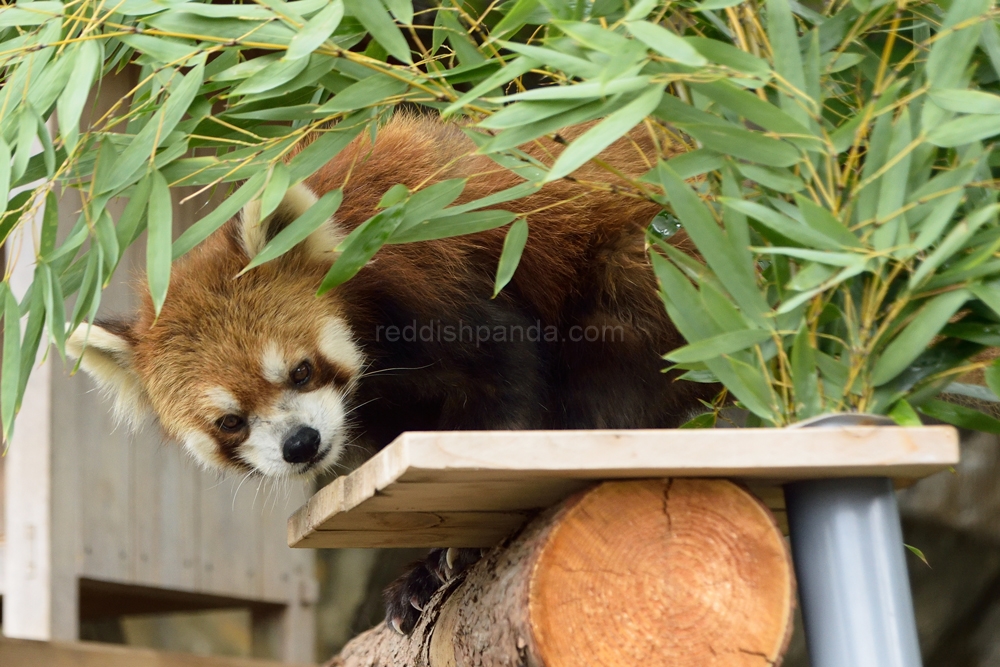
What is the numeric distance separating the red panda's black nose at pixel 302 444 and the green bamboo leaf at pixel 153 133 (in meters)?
0.88

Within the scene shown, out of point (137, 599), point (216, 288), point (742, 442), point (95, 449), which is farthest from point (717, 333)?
point (137, 599)

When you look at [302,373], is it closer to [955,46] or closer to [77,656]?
[77,656]

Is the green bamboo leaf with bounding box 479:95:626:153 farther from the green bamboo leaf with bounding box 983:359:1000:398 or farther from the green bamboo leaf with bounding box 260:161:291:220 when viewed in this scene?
the green bamboo leaf with bounding box 983:359:1000:398

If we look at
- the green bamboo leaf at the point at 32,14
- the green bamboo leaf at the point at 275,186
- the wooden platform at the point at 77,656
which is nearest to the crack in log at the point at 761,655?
the green bamboo leaf at the point at 275,186

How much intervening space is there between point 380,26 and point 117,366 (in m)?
1.38

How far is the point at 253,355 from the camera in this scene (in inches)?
82.0

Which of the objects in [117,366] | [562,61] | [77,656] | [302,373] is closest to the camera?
[562,61]

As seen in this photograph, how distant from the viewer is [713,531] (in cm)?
112

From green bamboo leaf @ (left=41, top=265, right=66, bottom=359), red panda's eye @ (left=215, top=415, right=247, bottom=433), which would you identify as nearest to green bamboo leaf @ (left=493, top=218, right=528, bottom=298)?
green bamboo leaf @ (left=41, top=265, right=66, bottom=359)

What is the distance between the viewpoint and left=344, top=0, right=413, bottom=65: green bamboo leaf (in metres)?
1.24

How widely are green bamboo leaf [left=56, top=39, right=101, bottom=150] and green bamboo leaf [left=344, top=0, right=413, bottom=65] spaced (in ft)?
1.13

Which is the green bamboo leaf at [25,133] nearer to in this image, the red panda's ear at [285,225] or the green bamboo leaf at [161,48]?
the green bamboo leaf at [161,48]

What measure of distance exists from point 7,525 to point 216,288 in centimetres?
133

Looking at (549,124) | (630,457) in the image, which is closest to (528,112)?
(549,124)
